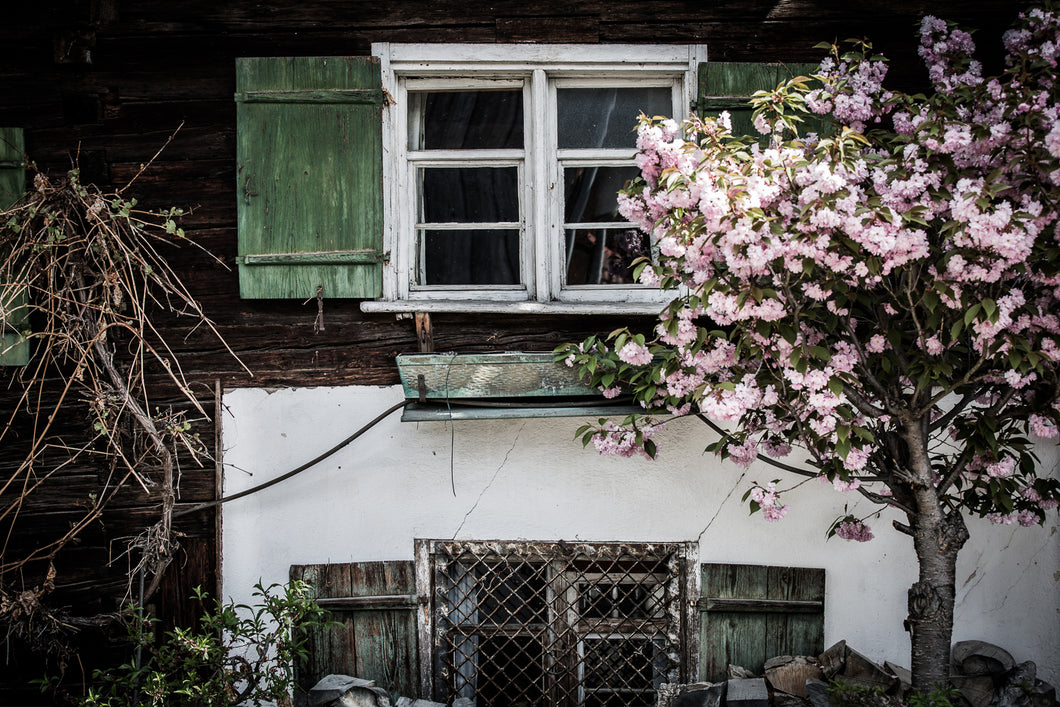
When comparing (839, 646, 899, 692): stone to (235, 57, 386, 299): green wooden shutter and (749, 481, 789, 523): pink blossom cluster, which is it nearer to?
(749, 481, 789, 523): pink blossom cluster

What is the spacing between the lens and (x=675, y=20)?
4.05 meters

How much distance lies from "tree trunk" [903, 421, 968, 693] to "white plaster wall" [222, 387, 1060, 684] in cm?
64

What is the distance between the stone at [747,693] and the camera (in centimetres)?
357

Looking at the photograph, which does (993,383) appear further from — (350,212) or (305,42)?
(305,42)

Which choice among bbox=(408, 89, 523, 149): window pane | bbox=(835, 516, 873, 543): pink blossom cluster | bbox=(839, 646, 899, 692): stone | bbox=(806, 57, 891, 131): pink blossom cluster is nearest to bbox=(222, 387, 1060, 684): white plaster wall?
bbox=(835, 516, 873, 543): pink blossom cluster

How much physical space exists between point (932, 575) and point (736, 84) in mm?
2237

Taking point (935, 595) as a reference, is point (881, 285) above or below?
above

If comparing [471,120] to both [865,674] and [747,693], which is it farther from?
[865,674]

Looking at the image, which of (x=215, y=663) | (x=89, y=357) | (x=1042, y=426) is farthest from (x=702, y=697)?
(x=89, y=357)

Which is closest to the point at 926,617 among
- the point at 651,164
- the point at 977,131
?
the point at 977,131

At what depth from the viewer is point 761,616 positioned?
12.8 feet

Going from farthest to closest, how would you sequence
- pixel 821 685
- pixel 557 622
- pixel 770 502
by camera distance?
pixel 557 622
pixel 821 685
pixel 770 502

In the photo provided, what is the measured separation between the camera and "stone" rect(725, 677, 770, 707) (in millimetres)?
3566

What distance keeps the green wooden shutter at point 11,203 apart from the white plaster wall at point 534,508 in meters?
1.02
